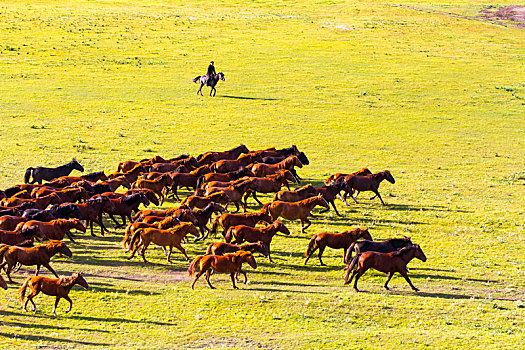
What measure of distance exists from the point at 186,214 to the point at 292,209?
351 centimetres

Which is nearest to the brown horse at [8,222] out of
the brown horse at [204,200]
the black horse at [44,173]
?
the brown horse at [204,200]

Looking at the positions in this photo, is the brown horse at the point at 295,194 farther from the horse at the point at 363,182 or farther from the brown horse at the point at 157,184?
the brown horse at the point at 157,184

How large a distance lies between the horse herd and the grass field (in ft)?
2.22

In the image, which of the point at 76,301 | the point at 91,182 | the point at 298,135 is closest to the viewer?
the point at 76,301

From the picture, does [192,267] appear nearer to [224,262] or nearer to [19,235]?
[224,262]

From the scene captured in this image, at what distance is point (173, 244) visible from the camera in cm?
1792

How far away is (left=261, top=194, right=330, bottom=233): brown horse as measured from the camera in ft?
68.4

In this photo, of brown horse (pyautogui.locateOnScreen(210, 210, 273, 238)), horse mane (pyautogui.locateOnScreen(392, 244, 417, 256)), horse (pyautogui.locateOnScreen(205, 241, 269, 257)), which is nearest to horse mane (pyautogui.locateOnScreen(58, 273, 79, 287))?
horse (pyautogui.locateOnScreen(205, 241, 269, 257))

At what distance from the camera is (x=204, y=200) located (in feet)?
71.5

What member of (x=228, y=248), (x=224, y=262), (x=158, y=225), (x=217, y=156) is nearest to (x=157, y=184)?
(x=217, y=156)

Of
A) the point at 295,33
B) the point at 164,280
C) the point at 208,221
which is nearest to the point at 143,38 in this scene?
the point at 295,33

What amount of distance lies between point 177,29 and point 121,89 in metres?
24.6

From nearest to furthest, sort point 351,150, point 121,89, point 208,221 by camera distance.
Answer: point 208,221, point 351,150, point 121,89

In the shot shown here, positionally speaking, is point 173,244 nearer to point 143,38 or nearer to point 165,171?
point 165,171
